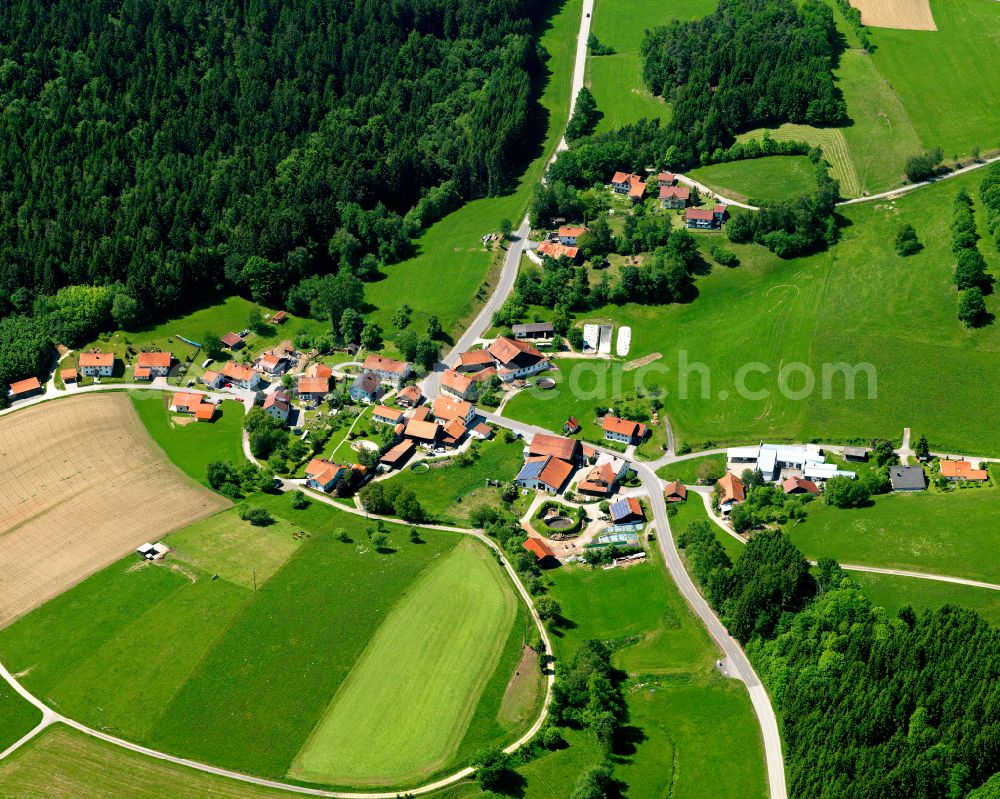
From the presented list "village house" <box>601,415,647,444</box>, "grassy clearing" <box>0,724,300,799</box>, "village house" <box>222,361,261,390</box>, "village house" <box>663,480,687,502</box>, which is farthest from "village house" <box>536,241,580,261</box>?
"grassy clearing" <box>0,724,300,799</box>

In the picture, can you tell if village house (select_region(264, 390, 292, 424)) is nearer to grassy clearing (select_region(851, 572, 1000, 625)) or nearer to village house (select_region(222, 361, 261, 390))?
village house (select_region(222, 361, 261, 390))

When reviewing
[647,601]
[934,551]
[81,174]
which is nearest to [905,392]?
[934,551]

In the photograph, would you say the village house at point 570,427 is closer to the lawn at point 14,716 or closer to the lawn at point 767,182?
the lawn at point 767,182

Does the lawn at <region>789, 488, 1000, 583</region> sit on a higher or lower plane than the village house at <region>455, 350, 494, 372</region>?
lower

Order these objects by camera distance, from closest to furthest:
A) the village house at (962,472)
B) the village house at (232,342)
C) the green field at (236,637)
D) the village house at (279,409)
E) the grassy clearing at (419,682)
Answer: the grassy clearing at (419,682), the green field at (236,637), the village house at (962,472), the village house at (279,409), the village house at (232,342)

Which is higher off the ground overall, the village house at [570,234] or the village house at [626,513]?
the village house at [570,234]

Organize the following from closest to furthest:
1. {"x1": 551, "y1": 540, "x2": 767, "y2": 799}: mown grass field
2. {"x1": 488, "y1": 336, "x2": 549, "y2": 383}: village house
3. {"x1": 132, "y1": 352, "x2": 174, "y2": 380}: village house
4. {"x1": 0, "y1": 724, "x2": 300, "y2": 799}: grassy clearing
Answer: {"x1": 0, "y1": 724, "x2": 300, "y2": 799}: grassy clearing → {"x1": 551, "y1": 540, "x2": 767, "y2": 799}: mown grass field → {"x1": 488, "y1": 336, "x2": 549, "y2": 383}: village house → {"x1": 132, "y1": 352, "x2": 174, "y2": 380}: village house

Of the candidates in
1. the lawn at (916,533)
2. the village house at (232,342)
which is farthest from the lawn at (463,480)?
the village house at (232,342)

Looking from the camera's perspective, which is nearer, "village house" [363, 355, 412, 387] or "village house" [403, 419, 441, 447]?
"village house" [403, 419, 441, 447]
